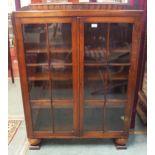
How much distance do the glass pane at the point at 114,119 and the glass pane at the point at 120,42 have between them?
47 cm

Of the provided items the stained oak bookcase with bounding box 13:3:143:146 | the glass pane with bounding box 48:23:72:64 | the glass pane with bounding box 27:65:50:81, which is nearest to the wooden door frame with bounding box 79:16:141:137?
the stained oak bookcase with bounding box 13:3:143:146

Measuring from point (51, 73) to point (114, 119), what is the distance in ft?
2.34

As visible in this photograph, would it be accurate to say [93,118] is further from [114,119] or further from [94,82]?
[94,82]

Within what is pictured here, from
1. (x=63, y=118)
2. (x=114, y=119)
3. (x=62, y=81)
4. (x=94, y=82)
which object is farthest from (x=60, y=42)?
(x=114, y=119)

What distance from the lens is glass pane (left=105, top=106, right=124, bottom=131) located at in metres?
1.96

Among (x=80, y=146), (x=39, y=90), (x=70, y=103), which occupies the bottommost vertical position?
(x=80, y=146)

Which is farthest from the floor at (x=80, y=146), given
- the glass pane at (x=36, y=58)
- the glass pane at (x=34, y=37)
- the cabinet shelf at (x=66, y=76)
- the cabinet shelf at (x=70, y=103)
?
the glass pane at (x=34, y=37)

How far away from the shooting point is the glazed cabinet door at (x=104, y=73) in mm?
1662

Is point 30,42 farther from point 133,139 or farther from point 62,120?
point 133,139

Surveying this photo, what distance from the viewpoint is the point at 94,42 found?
1722 millimetres

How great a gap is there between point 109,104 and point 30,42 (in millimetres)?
842

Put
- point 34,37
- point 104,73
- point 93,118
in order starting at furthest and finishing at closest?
point 93,118 → point 104,73 → point 34,37

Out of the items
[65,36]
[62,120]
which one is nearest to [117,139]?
[62,120]
